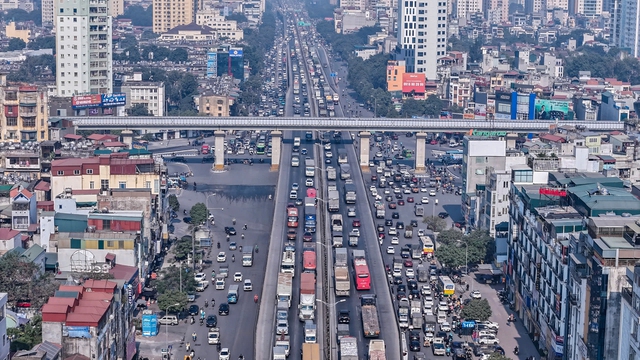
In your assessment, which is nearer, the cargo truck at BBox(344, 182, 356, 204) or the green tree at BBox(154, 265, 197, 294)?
the green tree at BBox(154, 265, 197, 294)

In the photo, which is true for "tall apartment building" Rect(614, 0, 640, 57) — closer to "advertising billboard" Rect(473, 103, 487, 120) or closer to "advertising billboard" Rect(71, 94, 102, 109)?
"advertising billboard" Rect(473, 103, 487, 120)

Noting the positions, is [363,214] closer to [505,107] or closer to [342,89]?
[505,107]

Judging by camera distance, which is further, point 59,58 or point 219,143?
point 59,58

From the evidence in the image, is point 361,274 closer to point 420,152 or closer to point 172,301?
point 172,301

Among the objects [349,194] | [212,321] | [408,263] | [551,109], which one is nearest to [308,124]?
[349,194]

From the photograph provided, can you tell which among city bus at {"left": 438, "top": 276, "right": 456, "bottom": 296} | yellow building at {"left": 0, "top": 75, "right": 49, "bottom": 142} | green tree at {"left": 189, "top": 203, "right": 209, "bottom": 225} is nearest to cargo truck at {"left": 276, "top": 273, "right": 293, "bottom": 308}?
city bus at {"left": 438, "top": 276, "right": 456, "bottom": 296}

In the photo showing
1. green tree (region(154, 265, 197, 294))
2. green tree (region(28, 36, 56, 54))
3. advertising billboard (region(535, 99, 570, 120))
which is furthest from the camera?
green tree (region(28, 36, 56, 54))

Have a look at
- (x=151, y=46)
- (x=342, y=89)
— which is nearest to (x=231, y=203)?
(x=342, y=89)
